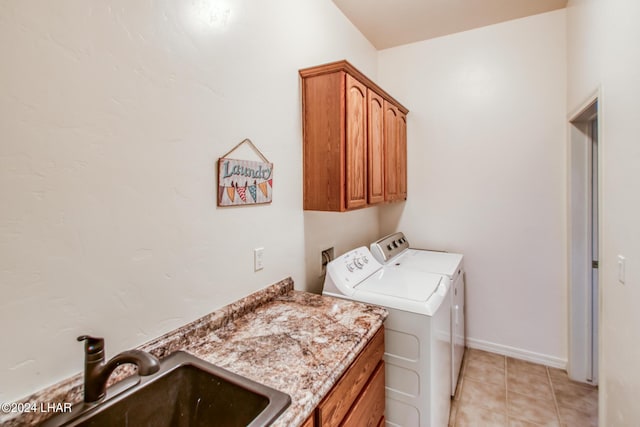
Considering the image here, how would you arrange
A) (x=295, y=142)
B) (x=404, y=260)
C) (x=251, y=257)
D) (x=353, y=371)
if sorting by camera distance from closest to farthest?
(x=353, y=371), (x=251, y=257), (x=295, y=142), (x=404, y=260)

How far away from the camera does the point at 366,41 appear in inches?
109

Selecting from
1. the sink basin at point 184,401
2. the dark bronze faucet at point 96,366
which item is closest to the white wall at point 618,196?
the sink basin at point 184,401

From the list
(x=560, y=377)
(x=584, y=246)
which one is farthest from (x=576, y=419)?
(x=584, y=246)

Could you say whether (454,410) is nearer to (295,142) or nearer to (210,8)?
(295,142)

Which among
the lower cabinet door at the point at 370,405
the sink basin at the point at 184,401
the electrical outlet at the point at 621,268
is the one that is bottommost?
the lower cabinet door at the point at 370,405

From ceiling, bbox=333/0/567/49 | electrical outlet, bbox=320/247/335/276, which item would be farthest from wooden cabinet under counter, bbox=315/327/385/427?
ceiling, bbox=333/0/567/49

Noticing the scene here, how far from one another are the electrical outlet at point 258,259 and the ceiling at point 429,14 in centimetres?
186

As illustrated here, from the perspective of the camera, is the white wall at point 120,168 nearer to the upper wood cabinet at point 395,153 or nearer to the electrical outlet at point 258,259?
the electrical outlet at point 258,259

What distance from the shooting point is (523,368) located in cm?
246

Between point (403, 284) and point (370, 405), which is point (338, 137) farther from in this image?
point (370, 405)

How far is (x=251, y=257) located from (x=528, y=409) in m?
2.04

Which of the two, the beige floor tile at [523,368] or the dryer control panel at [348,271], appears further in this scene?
the beige floor tile at [523,368]

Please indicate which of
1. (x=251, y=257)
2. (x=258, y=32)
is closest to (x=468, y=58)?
(x=258, y=32)

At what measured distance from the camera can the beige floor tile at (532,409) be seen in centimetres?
192
